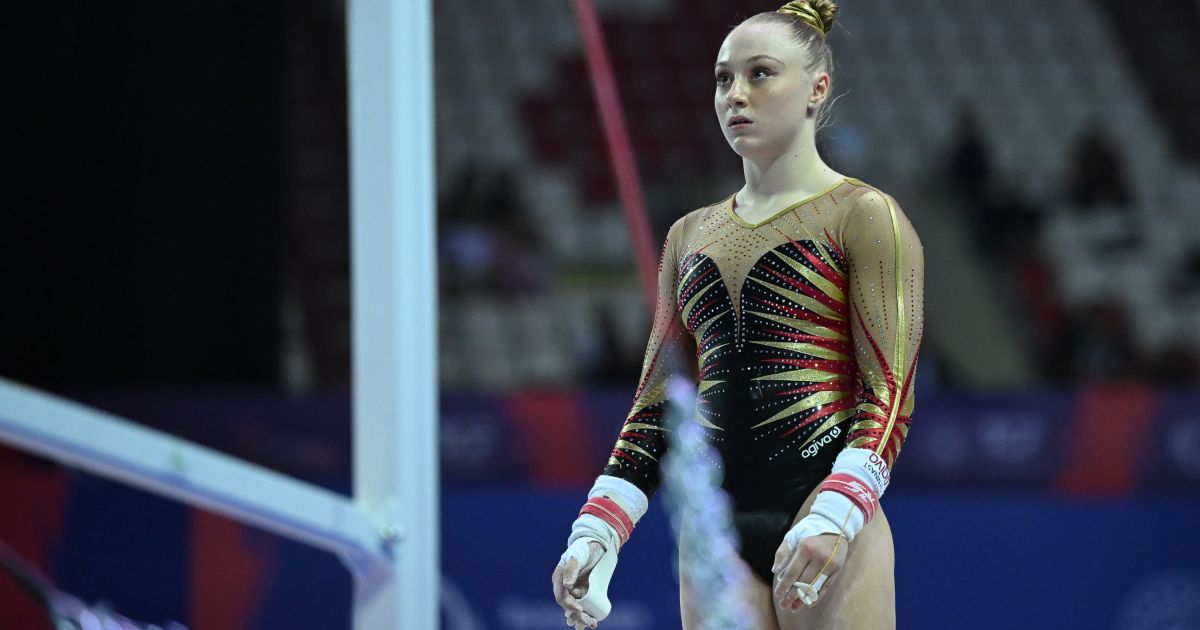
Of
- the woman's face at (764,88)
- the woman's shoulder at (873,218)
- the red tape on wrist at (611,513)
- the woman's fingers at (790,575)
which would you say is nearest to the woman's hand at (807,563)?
the woman's fingers at (790,575)

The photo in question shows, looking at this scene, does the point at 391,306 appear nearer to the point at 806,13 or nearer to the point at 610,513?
the point at 610,513

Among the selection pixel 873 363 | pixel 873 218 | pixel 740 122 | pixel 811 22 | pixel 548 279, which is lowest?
pixel 873 363

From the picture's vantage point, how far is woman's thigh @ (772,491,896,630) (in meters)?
1.42

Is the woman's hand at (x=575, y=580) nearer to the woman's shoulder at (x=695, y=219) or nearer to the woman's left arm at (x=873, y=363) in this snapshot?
the woman's left arm at (x=873, y=363)

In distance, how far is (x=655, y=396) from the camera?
63.2 inches

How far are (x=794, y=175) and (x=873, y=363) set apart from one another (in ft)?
0.82

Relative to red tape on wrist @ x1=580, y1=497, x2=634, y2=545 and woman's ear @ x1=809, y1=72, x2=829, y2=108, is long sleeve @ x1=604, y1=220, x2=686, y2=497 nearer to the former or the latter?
red tape on wrist @ x1=580, y1=497, x2=634, y2=545

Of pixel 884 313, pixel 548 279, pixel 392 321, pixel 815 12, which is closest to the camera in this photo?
pixel 884 313

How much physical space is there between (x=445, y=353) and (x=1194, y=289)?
4183 millimetres

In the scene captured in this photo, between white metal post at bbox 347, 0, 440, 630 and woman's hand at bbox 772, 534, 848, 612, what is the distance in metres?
0.64

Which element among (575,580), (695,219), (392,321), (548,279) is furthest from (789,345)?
(548,279)

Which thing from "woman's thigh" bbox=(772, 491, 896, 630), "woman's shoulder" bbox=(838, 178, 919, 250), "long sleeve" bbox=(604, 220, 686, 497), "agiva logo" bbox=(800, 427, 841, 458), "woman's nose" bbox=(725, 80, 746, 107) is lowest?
"woman's thigh" bbox=(772, 491, 896, 630)

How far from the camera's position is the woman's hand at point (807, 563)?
4.42 ft

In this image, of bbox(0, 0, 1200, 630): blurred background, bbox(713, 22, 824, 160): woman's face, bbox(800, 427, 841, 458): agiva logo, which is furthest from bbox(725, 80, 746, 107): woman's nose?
bbox(800, 427, 841, 458): agiva logo
